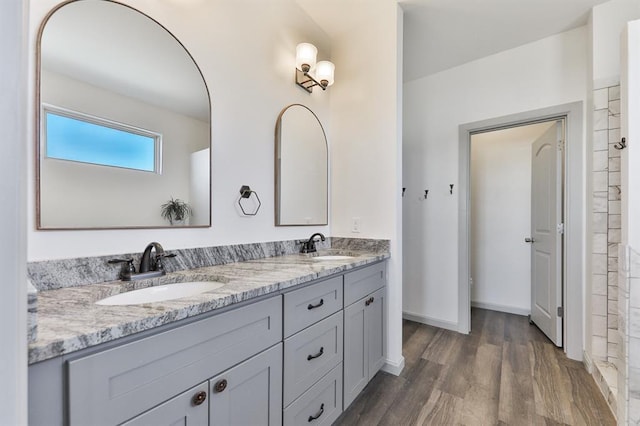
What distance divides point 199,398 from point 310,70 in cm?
210

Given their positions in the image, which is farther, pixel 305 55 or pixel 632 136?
pixel 305 55

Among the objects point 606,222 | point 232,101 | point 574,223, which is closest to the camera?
point 232,101

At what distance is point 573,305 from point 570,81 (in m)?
1.80

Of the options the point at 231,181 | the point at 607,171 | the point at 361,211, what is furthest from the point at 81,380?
the point at 607,171

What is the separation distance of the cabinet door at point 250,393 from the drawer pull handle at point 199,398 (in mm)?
27

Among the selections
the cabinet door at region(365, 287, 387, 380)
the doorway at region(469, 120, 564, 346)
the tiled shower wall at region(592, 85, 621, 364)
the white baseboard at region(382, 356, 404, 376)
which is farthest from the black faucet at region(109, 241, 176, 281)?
the doorway at region(469, 120, 564, 346)

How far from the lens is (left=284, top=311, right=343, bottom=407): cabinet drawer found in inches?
45.3

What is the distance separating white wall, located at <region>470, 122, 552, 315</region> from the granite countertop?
282 cm

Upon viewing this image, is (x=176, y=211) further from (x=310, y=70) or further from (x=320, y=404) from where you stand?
(x=310, y=70)

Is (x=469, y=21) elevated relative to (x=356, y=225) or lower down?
elevated

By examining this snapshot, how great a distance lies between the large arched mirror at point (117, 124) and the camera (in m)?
0.98

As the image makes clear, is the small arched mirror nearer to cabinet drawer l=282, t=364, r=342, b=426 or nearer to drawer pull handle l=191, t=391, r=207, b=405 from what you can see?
cabinet drawer l=282, t=364, r=342, b=426

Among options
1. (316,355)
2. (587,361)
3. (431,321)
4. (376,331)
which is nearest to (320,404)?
(316,355)

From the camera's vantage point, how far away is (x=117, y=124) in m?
1.14
